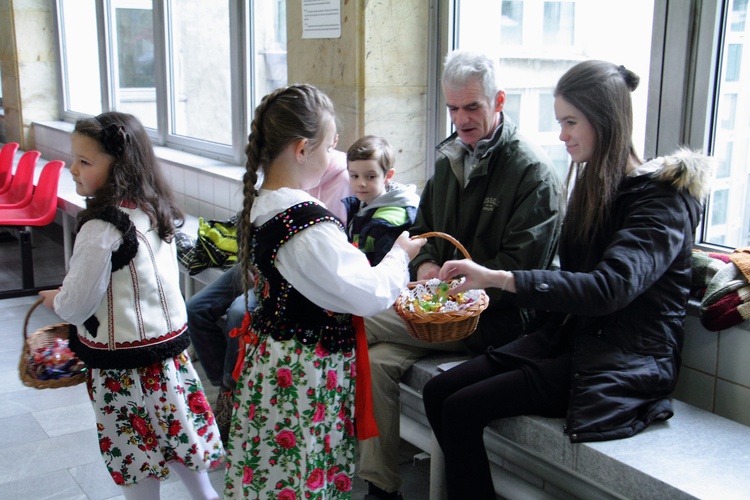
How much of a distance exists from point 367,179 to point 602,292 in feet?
4.50

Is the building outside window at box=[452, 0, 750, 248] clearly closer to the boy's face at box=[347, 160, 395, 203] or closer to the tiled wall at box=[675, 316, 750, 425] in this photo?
the tiled wall at box=[675, 316, 750, 425]

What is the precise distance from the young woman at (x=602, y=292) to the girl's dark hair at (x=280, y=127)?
1.78 feet

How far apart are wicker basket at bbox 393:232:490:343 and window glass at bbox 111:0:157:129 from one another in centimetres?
517

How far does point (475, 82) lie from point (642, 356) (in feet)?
3.62

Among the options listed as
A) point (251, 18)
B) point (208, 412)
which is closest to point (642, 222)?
point (208, 412)

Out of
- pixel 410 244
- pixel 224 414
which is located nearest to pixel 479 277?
pixel 410 244

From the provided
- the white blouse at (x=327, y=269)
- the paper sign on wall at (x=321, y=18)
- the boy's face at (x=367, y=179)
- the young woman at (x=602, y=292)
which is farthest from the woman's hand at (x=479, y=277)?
the paper sign on wall at (x=321, y=18)

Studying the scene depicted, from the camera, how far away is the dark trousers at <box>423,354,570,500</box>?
226 centimetres

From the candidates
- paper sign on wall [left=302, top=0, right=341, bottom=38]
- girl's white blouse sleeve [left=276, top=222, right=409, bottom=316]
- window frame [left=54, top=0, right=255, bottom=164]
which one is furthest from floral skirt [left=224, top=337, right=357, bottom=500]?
window frame [left=54, top=0, right=255, bottom=164]

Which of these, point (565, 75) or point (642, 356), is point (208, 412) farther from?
point (565, 75)

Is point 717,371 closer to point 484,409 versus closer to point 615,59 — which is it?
point 484,409

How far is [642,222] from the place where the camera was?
212 cm

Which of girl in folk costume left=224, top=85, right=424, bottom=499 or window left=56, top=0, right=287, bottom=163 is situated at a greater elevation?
window left=56, top=0, right=287, bottom=163

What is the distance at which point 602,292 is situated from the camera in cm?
202
